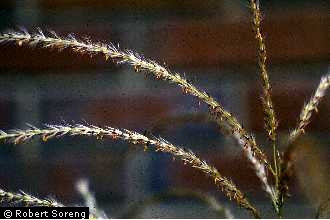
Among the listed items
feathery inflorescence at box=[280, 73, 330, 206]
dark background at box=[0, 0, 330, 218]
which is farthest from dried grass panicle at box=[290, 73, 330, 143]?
dark background at box=[0, 0, 330, 218]

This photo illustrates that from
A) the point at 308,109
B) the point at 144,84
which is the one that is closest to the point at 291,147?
the point at 308,109

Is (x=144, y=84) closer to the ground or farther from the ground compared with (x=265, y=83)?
farther from the ground

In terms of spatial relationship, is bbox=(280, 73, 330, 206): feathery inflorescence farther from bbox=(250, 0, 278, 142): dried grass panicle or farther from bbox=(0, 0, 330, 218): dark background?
bbox=(0, 0, 330, 218): dark background

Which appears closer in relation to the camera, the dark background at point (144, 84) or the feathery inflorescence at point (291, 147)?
the feathery inflorescence at point (291, 147)

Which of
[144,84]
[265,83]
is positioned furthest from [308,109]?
[144,84]

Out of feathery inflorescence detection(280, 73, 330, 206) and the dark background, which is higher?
the dark background

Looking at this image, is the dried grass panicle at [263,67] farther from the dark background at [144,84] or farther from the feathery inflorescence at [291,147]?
the dark background at [144,84]

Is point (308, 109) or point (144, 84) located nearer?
point (308, 109)

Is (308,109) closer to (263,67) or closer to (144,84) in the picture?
(263,67)

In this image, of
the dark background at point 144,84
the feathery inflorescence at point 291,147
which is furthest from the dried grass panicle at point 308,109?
the dark background at point 144,84
